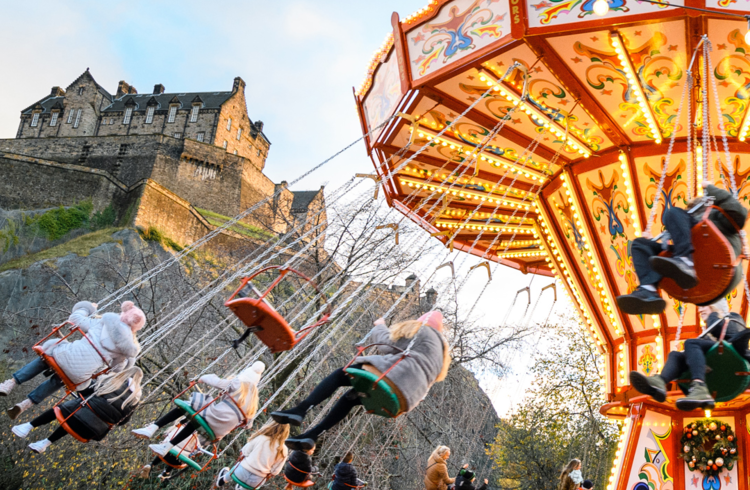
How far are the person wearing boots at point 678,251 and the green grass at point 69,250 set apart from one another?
79.2ft

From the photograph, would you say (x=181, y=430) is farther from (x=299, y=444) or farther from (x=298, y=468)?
(x=299, y=444)

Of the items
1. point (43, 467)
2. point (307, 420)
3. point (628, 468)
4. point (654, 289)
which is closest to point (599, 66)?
point (654, 289)

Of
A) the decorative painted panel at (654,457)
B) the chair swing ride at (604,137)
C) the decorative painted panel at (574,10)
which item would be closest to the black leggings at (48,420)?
the chair swing ride at (604,137)

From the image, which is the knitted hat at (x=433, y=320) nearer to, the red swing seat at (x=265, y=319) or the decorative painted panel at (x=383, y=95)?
Result: the red swing seat at (x=265, y=319)

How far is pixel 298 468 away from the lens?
5371 mm

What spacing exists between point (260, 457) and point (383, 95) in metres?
3.97

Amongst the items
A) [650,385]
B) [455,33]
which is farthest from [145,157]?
[650,385]

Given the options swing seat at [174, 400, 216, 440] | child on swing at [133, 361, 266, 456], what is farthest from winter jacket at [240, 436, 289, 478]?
swing seat at [174, 400, 216, 440]

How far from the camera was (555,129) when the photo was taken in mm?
6766

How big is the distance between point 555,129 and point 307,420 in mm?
7324

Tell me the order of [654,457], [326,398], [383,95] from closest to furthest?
[326,398] < [654,457] < [383,95]

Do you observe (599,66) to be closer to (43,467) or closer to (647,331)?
(647,331)

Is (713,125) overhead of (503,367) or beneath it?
beneath

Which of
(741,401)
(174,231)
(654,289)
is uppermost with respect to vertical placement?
(174,231)
